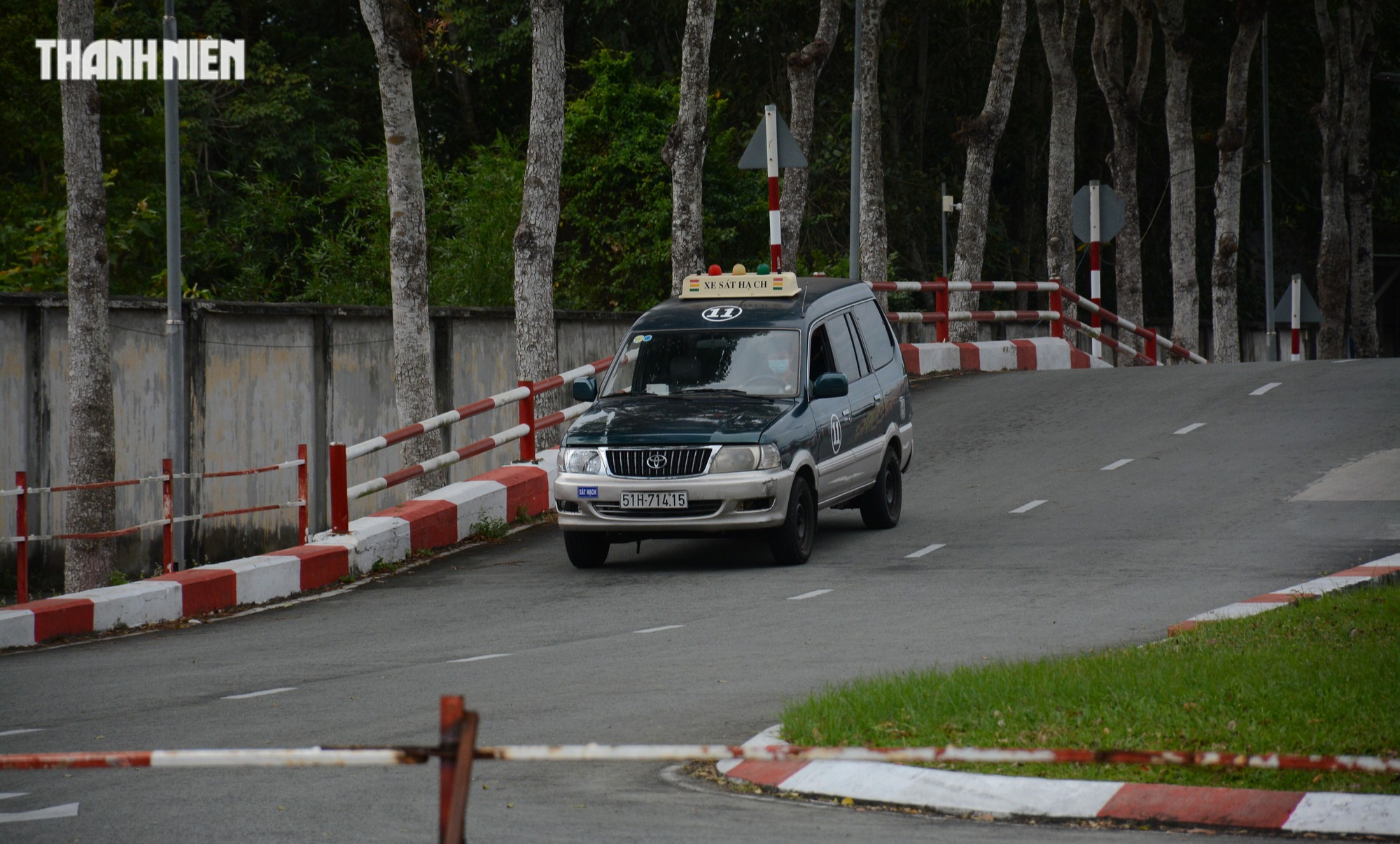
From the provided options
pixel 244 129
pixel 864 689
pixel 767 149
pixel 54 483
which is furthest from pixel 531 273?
pixel 244 129

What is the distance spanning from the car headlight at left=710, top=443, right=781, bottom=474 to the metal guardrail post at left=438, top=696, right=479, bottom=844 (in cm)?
873

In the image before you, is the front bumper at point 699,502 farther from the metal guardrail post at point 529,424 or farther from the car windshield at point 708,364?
the metal guardrail post at point 529,424

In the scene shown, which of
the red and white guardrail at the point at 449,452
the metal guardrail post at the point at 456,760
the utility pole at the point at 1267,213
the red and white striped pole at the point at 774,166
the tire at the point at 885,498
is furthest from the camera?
the utility pole at the point at 1267,213

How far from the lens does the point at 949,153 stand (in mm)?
50469

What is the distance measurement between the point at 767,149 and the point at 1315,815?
1518 centimetres

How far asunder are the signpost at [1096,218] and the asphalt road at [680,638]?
870cm

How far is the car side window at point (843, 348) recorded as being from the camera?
14.4 meters

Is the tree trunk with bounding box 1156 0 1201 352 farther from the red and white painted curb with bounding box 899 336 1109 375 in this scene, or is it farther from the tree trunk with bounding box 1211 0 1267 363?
the red and white painted curb with bounding box 899 336 1109 375

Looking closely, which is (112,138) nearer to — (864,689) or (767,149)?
(767,149)

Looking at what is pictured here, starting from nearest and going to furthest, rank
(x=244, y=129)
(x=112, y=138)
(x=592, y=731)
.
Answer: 1. (x=592, y=731)
2. (x=112, y=138)
3. (x=244, y=129)

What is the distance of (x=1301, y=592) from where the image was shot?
10.6 meters

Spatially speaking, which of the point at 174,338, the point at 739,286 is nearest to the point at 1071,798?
the point at 739,286

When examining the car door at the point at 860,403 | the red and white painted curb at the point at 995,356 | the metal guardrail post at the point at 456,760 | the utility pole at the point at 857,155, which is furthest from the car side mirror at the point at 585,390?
the utility pole at the point at 857,155

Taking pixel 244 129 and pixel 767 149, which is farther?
pixel 244 129
